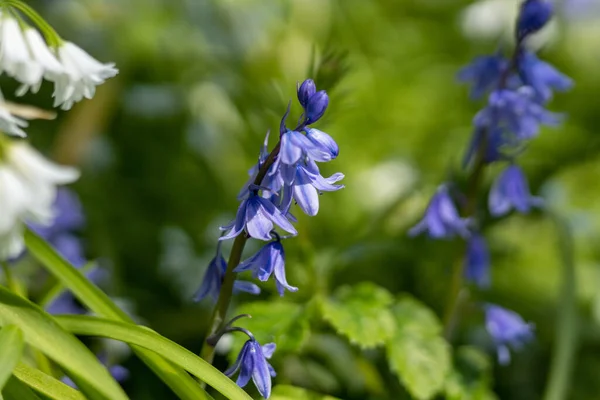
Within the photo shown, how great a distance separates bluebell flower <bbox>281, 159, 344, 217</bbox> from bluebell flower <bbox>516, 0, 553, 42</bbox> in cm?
57

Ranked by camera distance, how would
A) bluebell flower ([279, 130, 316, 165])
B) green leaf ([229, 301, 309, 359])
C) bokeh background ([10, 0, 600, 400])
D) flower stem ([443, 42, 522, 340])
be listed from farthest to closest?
bokeh background ([10, 0, 600, 400]) → flower stem ([443, 42, 522, 340]) → green leaf ([229, 301, 309, 359]) → bluebell flower ([279, 130, 316, 165])

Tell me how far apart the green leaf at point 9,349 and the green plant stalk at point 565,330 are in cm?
99

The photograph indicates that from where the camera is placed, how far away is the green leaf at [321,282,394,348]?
133cm

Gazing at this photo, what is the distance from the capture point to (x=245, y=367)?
3.45 feet

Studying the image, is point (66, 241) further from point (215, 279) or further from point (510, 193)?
point (510, 193)

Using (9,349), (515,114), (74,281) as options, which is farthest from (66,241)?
(515,114)

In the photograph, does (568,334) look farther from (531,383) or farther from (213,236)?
(213,236)

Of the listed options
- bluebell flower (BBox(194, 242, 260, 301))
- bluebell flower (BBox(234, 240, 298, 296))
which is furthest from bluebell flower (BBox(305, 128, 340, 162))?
bluebell flower (BBox(194, 242, 260, 301))

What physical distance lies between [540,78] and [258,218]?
69 centimetres

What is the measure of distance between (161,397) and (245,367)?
2.63 feet

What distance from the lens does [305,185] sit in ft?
3.26

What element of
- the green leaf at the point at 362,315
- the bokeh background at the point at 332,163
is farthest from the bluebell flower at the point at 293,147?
the bokeh background at the point at 332,163

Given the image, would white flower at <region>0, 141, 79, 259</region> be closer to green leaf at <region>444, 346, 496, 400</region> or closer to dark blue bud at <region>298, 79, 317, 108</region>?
dark blue bud at <region>298, 79, 317, 108</region>

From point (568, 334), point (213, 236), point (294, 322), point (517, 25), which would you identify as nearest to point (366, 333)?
point (294, 322)
